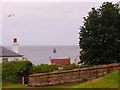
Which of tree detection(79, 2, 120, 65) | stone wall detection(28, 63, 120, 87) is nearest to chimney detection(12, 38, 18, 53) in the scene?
tree detection(79, 2, 120, 65)

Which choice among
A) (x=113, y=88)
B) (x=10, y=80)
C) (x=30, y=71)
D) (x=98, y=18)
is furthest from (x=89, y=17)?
(x=113, y=88)

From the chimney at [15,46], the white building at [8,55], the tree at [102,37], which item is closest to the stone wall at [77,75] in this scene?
the tree at [102,37]

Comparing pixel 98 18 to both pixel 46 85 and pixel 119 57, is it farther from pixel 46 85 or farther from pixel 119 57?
pixel 46 85

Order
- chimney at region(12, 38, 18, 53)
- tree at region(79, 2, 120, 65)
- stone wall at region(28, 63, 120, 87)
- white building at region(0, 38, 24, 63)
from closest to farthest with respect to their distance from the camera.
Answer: stone wall at region(28, 63, 120, 87) → tree at region(79, 2, 120, 65) → white building at region(0, 38, 24, 63) → chimney at region(12, 38, 18, 53)

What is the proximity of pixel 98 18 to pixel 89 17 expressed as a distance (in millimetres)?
1292

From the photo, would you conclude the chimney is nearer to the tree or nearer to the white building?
the white building

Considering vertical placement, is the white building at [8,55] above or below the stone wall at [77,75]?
above

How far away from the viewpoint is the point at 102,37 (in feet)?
86.3

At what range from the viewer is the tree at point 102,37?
2644 cm

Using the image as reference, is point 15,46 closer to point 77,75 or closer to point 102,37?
point 102,37

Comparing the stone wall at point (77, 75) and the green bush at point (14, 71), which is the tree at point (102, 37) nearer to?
the green bush at point (14, 71)

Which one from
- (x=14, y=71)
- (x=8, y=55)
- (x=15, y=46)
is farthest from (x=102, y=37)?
(x=15, y=46)

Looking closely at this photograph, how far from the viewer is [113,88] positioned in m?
13.1

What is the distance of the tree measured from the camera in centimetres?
2644
